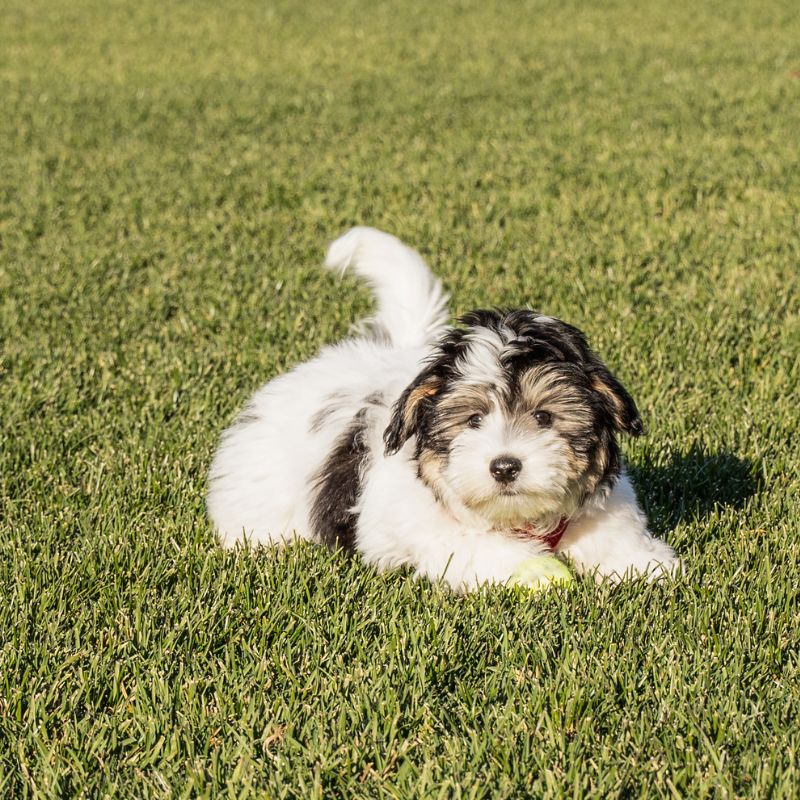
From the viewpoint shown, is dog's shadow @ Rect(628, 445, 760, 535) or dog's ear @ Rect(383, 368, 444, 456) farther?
dog's shadow @ Rect(628, 445, 760, 535)

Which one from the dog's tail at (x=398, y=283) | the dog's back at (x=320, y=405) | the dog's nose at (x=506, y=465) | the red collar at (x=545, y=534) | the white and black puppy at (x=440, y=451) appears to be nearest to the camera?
the dog's nose at (x=506, y=465)

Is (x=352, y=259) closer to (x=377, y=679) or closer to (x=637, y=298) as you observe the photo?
(x=377, y=679)

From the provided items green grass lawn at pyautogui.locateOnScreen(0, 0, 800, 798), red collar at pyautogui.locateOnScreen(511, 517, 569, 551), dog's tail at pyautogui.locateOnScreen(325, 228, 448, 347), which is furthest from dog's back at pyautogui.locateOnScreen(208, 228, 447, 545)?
red collar at pyautogui.locateOnScreen(511, 517, 569, 551)

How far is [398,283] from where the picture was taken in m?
4.57

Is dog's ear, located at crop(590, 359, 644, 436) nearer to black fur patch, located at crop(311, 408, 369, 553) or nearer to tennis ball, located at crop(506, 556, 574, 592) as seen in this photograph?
tennis ball, located at crop(506, 556, 574, 592)

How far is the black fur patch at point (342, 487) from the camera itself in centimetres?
399

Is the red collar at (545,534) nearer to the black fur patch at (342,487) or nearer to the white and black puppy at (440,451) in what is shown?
the white and black puppy at (440,451)

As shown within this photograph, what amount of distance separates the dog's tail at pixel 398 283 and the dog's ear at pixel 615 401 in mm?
1076

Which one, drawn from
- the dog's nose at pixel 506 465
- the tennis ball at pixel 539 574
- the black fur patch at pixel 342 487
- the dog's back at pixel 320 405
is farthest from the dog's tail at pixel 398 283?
the dog's nose at pixel 506 465

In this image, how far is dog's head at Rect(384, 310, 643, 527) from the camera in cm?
335

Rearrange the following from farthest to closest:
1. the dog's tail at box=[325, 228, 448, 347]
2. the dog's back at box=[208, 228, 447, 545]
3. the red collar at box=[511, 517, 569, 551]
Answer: the dog's tail at box=[325, 228, 448, 347]
the dog's back at box=[208, 228, 447, 545]
the red collar at box=[511, 517, 569, 551]

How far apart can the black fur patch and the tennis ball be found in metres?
0.62

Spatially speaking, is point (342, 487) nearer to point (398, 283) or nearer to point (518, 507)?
point (518, 507)

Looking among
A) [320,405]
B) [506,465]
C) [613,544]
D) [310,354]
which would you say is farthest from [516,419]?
[310,354]
